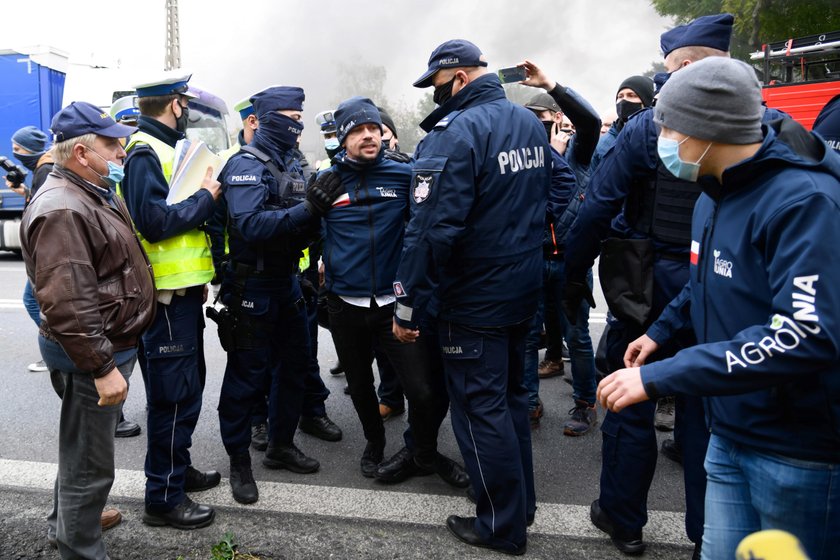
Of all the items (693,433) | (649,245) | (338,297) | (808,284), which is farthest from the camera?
(338,297)

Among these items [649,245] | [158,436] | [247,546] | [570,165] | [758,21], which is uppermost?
[758,21]

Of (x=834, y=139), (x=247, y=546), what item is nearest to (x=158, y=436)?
(x=247, y=546)

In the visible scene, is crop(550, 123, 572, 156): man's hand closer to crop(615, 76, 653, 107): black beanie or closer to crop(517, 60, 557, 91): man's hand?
crop(615, 76, 653, 107): black beanie

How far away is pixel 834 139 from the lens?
2762 mm

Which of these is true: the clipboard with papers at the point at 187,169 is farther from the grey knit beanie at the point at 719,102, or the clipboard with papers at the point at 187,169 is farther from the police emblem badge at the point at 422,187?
the grey knit beanie at the point at 719,102

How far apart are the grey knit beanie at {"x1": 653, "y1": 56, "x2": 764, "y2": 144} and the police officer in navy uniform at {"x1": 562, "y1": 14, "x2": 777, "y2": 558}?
84 cm

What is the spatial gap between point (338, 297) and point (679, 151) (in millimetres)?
1899

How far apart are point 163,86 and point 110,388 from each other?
1422mm

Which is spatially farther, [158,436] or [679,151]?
[158,436]

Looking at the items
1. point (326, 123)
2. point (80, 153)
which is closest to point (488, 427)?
point (80, 153)

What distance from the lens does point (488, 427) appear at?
2.71 metres

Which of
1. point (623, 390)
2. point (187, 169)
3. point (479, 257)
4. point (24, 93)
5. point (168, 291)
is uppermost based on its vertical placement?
point (24, 93)

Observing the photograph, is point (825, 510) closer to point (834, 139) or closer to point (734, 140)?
point (734, 140)

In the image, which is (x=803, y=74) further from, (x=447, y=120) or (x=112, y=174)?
(x=112, y=174)
